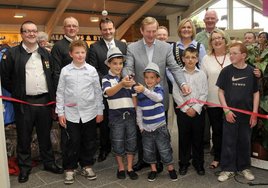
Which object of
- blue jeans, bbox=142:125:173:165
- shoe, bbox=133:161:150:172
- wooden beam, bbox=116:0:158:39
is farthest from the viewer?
wooden beam, bbox=116:0:158:39

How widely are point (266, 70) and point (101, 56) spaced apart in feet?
6.04

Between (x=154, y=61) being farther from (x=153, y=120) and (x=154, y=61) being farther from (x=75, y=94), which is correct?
(x=75, y=94)

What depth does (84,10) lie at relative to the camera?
13422 mm

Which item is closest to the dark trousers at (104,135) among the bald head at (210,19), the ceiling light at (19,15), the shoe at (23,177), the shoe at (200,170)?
the shoe at (23,177)

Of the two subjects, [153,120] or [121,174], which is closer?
[153,120]

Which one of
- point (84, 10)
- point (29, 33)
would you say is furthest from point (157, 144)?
point (84, 10)

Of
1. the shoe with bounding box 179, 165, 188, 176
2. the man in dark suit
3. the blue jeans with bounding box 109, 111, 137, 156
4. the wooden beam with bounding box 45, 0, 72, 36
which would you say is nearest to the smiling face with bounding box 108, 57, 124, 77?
the blue jeans with bounding box 109, 111, 137, 156

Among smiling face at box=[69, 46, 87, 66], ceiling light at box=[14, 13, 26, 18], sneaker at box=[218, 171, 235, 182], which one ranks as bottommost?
sneaker at box=[218, 171, 235, 182]

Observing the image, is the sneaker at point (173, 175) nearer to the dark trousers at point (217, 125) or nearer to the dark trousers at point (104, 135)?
the dark trousers at point (217, 125)

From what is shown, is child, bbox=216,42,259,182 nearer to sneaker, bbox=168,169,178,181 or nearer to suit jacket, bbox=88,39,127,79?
sneaker, bbox=168,169,178,181

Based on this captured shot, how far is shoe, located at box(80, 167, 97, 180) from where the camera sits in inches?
131

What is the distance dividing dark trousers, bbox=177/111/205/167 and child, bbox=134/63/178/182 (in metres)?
0.23

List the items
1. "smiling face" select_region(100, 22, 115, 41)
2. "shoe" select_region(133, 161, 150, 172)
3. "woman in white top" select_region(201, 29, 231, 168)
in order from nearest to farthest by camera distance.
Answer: "woman in white top" select_region(201, 29, 231, 168) < "shoe" select_region(133, 161, 150, 172) < "smiling face" select_region(100, 22, 115, 41)

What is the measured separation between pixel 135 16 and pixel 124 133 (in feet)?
40.0
